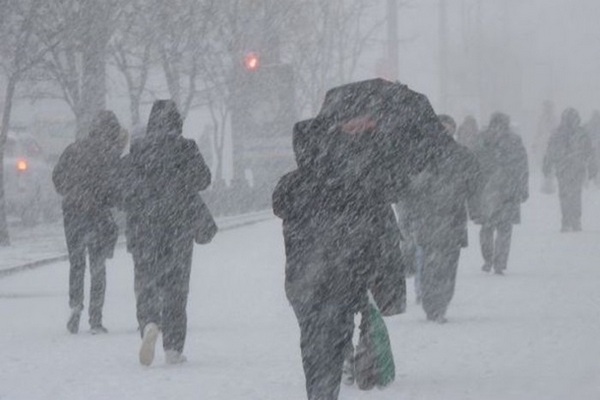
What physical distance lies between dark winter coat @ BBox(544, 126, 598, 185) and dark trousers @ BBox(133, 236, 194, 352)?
1291cm

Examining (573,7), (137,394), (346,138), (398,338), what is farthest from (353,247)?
(573,7)

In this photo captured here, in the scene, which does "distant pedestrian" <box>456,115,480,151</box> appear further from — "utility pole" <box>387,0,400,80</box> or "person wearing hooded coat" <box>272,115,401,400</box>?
"utility pole" <box>387,0,400,80</box>

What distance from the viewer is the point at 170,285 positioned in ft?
36.0

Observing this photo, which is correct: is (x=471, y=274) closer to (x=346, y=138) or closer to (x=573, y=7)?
(x=346, y=138)

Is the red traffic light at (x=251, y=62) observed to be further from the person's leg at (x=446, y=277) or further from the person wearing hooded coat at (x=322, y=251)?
the person wearing hooded coat at (x=322, y=251)

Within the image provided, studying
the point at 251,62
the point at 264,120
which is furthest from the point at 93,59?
the point at 264,120

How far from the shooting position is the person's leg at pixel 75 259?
13047 millimetres

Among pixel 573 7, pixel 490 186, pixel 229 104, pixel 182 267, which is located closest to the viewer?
pixel 182 267

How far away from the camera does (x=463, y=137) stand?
1909 centimetres

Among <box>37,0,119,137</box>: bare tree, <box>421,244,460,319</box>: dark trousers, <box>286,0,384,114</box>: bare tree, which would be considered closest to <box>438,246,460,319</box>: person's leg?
<box>421,244,460,319</box>: dark trousers

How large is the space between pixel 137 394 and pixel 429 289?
12.8 ft

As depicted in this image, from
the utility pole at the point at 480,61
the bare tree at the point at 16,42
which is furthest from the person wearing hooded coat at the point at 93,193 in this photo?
the utility pole at the point at 480,61

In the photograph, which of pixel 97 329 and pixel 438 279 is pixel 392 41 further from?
pixel 97 329

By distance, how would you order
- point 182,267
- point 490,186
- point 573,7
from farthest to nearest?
point 573,7
point 490,186
point 182,267
